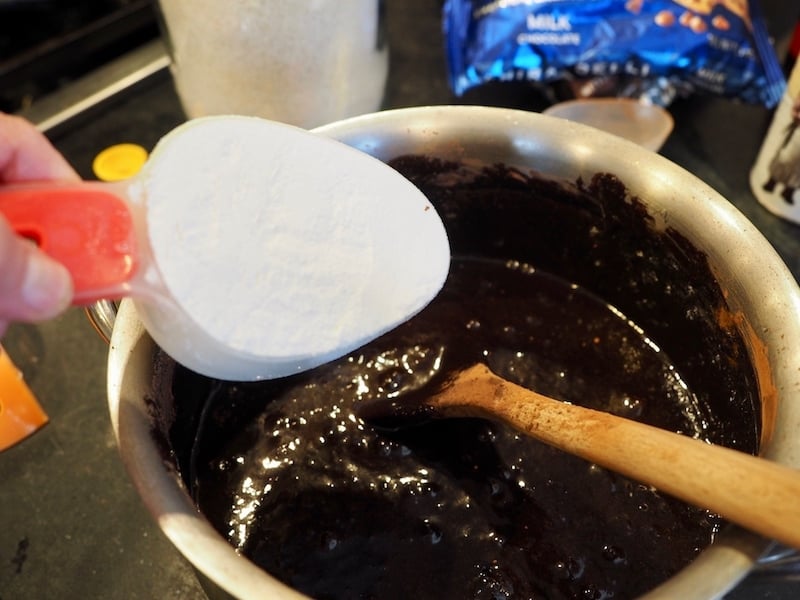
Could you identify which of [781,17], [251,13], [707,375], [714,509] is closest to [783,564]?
[714,509]

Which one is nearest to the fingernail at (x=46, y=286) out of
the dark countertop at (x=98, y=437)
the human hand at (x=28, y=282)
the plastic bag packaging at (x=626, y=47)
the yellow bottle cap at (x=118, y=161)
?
the human hand at (x=28, y=282)

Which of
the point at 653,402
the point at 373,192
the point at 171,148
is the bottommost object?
the point at 653,402

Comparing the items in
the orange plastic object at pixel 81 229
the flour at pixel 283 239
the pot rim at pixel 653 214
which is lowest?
the pot rim at pixel 653 214

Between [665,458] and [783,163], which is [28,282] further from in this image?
[783,163]

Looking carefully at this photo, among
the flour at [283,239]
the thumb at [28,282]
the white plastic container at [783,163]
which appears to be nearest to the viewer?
the thumb at [28,282]

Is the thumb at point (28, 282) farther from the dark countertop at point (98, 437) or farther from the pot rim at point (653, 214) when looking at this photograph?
the dark countertop at point (98, 437)

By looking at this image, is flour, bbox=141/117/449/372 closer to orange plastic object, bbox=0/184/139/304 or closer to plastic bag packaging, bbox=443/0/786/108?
orange plastic object, bbox=0/184/139/304

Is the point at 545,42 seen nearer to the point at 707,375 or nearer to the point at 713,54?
the point at 713,54
